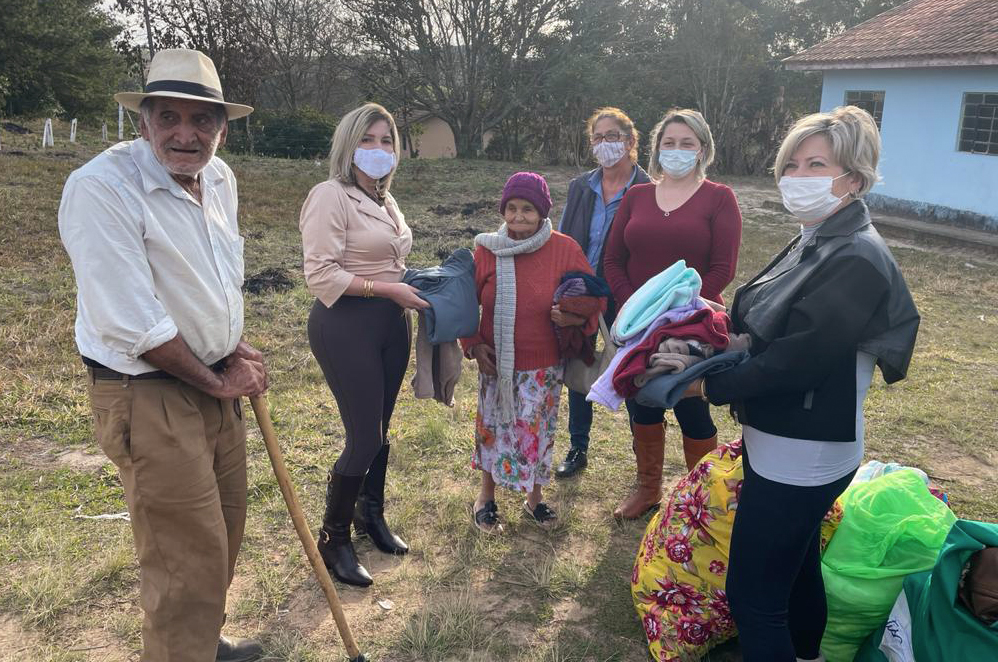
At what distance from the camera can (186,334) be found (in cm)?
220

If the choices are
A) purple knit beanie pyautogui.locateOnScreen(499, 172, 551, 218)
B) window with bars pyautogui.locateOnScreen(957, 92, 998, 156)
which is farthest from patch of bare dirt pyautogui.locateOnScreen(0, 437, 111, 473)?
A: window with bars pyautogui.locateOnScreen(957, 92, 998, 156)

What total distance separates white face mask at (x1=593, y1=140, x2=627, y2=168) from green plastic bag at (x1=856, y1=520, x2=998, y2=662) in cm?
238

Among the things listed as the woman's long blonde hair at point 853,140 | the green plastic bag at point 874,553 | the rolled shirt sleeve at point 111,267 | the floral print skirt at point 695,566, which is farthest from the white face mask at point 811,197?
the rolled shirt sleeve at point 111,267

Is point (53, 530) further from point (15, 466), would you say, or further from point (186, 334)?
point (186, 334)

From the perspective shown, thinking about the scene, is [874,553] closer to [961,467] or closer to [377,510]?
[377,510]

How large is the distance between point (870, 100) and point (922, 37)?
4.96 ft

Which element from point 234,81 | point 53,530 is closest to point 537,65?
point 234,81

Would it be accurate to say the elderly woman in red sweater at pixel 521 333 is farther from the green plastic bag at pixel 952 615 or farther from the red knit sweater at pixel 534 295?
the green plastic bag at pixel 952 615

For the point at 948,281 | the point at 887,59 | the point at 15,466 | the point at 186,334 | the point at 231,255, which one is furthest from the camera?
the point at 887,59

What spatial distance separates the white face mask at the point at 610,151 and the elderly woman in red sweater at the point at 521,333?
753mm

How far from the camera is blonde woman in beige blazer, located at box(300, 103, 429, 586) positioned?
2.95 metres

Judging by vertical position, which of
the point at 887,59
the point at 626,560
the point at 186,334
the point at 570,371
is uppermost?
the point at 887,59

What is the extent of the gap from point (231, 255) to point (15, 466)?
2.64 meters

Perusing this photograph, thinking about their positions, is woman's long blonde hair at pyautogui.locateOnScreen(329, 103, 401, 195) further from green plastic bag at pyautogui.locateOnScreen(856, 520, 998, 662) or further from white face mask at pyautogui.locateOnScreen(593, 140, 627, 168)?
green plastic bag at pyautogui.locateOnScreen(856, 520, 998, 662)
